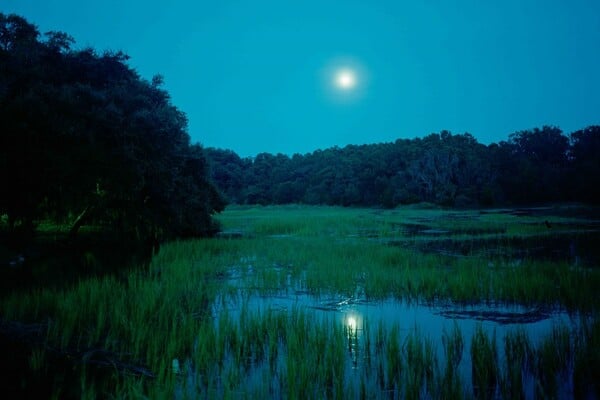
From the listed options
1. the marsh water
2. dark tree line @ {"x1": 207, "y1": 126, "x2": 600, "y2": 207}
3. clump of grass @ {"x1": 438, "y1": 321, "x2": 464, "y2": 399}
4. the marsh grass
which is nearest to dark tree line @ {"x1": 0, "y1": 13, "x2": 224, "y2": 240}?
the marsh grass

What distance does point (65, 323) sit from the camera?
713cm

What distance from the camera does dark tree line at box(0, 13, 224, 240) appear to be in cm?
1200

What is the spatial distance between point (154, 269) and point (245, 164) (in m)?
83.8

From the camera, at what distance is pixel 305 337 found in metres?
6.53

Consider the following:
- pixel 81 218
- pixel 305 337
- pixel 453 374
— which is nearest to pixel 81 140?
pixel 81 218

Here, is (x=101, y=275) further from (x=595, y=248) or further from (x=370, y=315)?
(x=595, y=248)

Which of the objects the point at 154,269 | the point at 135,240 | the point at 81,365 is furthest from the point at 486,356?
the point at 135,240

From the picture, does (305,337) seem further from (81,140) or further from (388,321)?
(81,140)

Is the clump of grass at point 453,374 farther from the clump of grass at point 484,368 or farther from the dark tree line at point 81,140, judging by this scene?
the dark tree line at point 81,140

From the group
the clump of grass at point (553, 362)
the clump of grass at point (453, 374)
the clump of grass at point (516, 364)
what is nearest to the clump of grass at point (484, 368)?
the clump of grass at point (516, 364)

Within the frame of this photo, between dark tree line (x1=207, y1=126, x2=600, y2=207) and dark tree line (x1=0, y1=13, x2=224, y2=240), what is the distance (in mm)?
36176

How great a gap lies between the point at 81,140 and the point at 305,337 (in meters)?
10.9

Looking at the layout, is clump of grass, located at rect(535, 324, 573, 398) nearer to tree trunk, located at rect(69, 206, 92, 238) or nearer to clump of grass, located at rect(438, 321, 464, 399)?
clump of grass, located at rect(438, 321, 464, 399)

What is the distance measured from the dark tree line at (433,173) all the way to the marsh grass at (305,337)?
151ft
